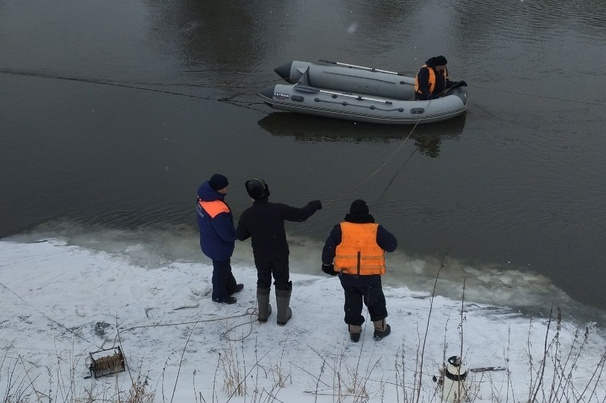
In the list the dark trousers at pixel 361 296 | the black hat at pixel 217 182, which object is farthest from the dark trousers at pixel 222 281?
the dark trousers at pixel 361 296

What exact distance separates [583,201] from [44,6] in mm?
13812

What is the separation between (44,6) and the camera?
15680 mm

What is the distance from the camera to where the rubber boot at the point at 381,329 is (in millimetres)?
5113

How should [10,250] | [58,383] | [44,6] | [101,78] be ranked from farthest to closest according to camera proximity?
[44,6]
[101,78]
[10,250]
[58,383]

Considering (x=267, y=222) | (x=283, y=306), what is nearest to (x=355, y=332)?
(x=283, y=306)

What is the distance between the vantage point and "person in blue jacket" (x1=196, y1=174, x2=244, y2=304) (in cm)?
510

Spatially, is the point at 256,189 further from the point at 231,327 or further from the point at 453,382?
the point at 453,382

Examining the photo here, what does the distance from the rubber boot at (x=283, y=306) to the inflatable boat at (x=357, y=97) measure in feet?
17.4

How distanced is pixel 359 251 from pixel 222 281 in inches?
57.5

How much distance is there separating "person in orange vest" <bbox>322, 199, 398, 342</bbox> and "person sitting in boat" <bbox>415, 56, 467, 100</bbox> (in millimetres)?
5898

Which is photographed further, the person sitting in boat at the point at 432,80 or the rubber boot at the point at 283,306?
the person sitting in boat at the point at 432,80

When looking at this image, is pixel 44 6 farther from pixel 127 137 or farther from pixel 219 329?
pixel 219 329

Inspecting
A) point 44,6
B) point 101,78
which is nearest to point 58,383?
point 101,78

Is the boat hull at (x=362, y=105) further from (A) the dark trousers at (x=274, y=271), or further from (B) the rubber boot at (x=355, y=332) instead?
(B) the rubber boot at (x=355, y=332)
